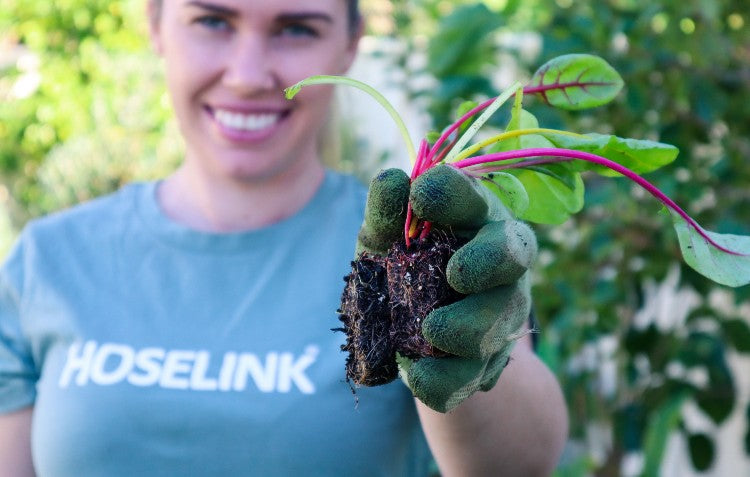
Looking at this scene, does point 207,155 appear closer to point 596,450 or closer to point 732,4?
point 732,4

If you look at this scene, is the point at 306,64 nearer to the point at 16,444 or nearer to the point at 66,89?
the point at 16,444

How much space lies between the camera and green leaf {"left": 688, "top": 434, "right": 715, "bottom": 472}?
245 cm

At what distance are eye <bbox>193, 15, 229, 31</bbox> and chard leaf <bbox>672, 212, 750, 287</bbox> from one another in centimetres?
94

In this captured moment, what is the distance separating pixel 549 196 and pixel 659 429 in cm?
142

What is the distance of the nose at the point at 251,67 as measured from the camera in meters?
1.66

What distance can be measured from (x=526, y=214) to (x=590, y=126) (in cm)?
128

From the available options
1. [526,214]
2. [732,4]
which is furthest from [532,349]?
[732,4]

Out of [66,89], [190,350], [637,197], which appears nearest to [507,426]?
[190,350]

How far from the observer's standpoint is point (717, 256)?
110cm

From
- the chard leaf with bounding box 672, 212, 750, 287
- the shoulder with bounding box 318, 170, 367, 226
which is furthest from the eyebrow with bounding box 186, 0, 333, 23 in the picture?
the chard leaf with bounding box 672, 212, 750, 287

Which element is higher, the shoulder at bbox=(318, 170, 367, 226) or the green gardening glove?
the green gardening glove

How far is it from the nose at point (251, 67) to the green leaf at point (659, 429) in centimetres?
139

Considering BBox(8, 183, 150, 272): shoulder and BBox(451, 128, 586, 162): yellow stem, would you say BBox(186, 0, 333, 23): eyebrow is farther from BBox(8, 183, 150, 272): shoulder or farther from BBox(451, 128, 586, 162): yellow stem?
BBox(451, 128, 586, 162): yellow stem

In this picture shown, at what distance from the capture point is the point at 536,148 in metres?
1.10
